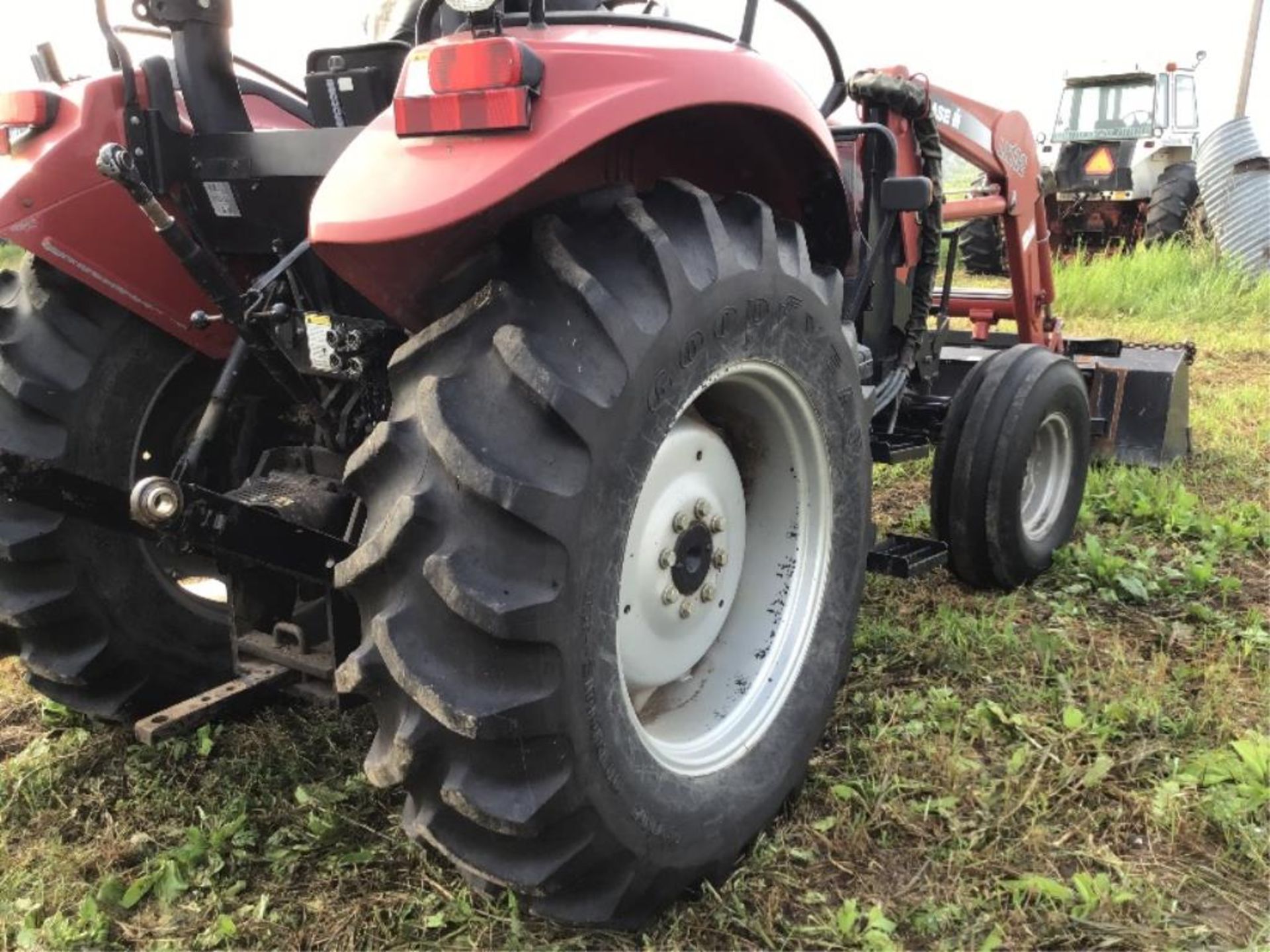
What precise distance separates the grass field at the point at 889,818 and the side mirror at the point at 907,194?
117 cm

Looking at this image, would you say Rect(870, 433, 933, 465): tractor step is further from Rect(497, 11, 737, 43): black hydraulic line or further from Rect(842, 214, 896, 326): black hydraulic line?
Rect(497, 11, 737, 43): black hydraulic line

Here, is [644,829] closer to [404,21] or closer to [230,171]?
[230,171]

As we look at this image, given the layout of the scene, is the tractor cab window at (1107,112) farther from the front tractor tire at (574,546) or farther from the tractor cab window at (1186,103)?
the front tractor tire at (574,546)

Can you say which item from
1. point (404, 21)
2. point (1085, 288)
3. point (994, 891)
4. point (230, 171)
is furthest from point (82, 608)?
point (1085, 288)

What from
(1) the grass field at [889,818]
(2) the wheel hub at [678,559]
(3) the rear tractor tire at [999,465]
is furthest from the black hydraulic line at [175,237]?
(3) the rear tractor tire at [999,465]

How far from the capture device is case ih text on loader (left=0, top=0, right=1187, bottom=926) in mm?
1570

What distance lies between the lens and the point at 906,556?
300 cm

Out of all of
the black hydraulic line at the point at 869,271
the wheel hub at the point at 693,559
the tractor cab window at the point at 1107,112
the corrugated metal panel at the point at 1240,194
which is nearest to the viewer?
the wheel hub at the point at 693,559

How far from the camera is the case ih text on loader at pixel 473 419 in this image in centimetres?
157

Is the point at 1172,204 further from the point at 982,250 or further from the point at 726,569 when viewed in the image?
the point at 726,569

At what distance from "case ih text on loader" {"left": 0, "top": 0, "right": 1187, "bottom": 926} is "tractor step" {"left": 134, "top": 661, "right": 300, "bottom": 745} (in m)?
0.01

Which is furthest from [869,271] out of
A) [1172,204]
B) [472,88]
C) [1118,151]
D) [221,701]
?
[1118,151]

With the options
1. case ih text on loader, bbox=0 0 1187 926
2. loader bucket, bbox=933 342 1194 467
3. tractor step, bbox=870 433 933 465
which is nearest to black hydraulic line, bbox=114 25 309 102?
case ih text on loader, bbox=0 0 1187 926

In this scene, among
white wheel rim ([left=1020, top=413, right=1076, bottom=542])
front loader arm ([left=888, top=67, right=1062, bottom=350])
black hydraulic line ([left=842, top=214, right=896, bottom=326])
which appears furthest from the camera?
front loader arm ([left=888, top=67, right=1062, bottom=350])
